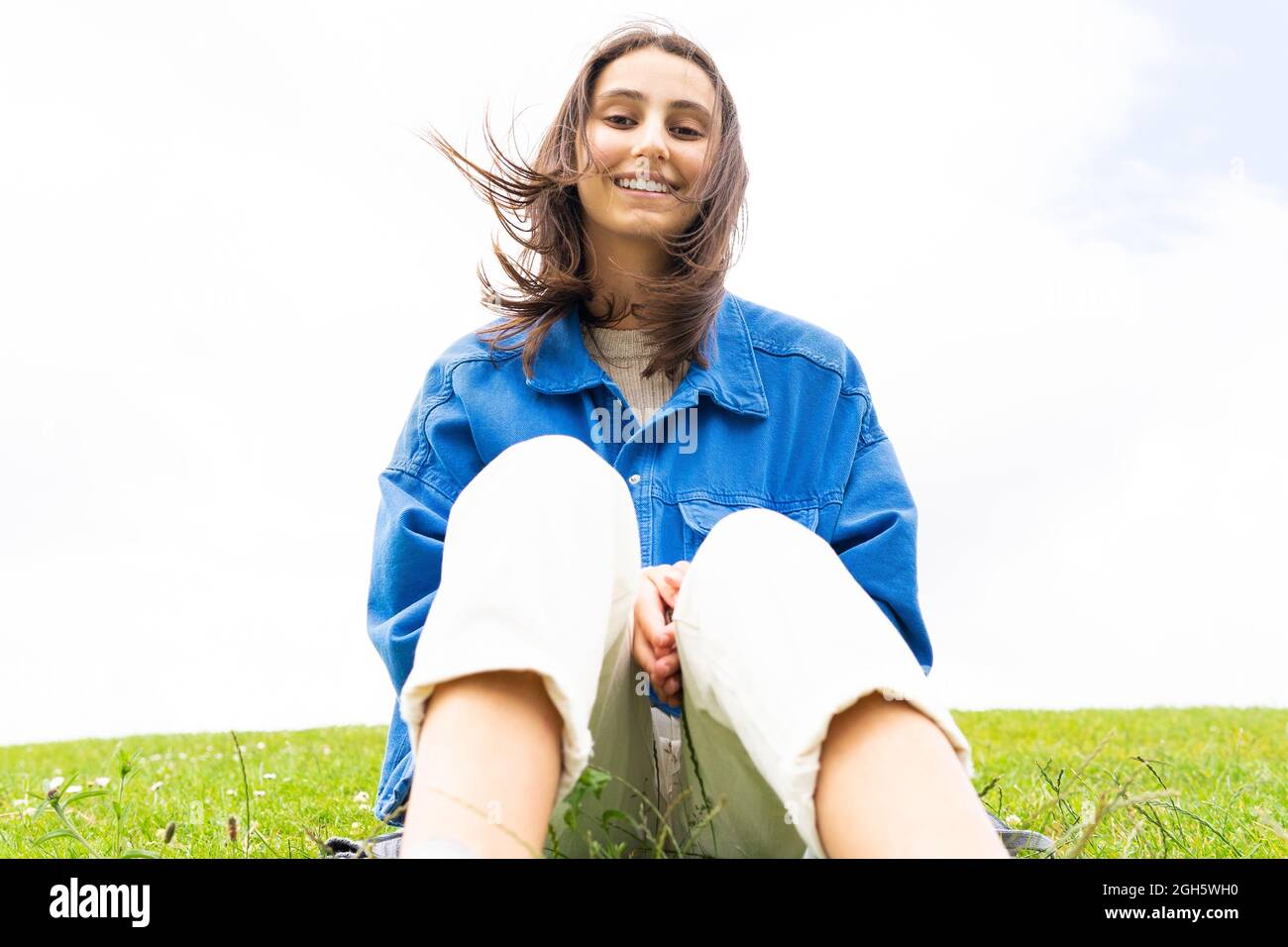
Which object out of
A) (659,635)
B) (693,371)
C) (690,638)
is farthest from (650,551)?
(690,638)

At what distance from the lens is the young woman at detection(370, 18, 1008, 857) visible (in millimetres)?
1340

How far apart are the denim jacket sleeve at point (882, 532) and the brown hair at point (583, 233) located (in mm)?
407

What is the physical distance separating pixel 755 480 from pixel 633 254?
2.01 feet

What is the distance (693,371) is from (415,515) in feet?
2.21

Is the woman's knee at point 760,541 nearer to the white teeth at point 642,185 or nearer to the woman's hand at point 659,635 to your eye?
the woman's hand at point 659,635

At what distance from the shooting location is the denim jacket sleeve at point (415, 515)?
211 cm

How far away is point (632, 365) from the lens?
2676 mm

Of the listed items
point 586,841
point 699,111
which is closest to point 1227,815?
point 586,841

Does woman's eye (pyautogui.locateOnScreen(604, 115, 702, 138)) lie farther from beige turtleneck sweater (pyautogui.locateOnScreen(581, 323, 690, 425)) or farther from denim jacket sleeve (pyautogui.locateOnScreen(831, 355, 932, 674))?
denim jacket sleeve (pyautogui.locateOnScreen(831, 355, 932, 674))

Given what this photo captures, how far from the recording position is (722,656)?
1545 mm

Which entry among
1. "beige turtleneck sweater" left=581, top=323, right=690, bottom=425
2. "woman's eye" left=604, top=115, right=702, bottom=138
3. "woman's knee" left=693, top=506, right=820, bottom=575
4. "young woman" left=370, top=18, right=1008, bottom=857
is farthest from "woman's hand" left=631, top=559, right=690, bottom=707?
"woman's eye" left=604, top=115, right=702, bottom=138

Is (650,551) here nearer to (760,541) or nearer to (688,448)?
(688,448)

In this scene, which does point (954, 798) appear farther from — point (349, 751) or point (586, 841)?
point (349, 751)

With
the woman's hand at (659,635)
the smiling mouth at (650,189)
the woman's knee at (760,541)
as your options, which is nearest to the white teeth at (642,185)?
the smiling mouth at (650,189)
